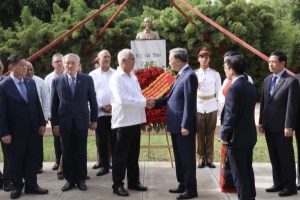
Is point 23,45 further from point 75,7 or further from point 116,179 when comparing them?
point 116,179

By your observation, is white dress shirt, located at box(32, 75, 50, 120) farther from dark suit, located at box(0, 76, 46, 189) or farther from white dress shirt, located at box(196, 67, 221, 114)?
white dress shirt, located at box(196, 67, 221, 114)

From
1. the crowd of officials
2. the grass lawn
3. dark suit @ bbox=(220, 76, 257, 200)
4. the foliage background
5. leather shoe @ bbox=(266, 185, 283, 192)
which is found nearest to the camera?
dark suit @ bbox=(220, 76, 257, 200)

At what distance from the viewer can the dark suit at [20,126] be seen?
5.63 meters

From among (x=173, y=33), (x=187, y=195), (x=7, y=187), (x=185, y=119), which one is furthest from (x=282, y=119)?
(x=173, y=33)

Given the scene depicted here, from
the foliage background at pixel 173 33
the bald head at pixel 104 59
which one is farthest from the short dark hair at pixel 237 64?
the foliage background at pixel 173 33

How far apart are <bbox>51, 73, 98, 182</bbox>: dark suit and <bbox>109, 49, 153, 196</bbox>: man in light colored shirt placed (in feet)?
1.47

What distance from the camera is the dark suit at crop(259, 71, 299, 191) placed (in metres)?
5.45

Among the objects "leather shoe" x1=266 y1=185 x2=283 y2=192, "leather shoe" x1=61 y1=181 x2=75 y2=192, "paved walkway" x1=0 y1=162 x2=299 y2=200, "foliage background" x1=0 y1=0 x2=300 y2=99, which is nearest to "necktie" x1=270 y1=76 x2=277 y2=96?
"leather shoe" x1=266 y1=185 x2=283 y2=192

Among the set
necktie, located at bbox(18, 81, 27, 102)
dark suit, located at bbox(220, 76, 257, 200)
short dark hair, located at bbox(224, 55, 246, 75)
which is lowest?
dark suit, located at bbox(220, 76, 257, 200)

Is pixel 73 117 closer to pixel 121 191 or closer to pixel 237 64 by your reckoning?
pixel 121 191

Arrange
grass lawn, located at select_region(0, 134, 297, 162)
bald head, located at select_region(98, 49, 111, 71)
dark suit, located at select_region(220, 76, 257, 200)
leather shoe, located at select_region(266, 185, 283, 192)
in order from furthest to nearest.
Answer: grass lawn, located at select_region(0, 134, 297, 162)
bald head, located at select_region(98, 49, 111, 71)
leather shoe, located at select_region(266, 185, 283, 192)
dark suit, located at select_region(220, 76, 257, 200)

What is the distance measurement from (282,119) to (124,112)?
199 centimetres

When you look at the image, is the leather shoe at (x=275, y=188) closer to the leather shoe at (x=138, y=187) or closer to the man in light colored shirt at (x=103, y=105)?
the leather shoe at (x=138, y=187)

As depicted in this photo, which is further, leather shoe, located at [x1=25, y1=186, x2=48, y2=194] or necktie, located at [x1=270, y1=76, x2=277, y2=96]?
leather shoe, located at [x1=25, y1=186, x2=48, y2=194]
